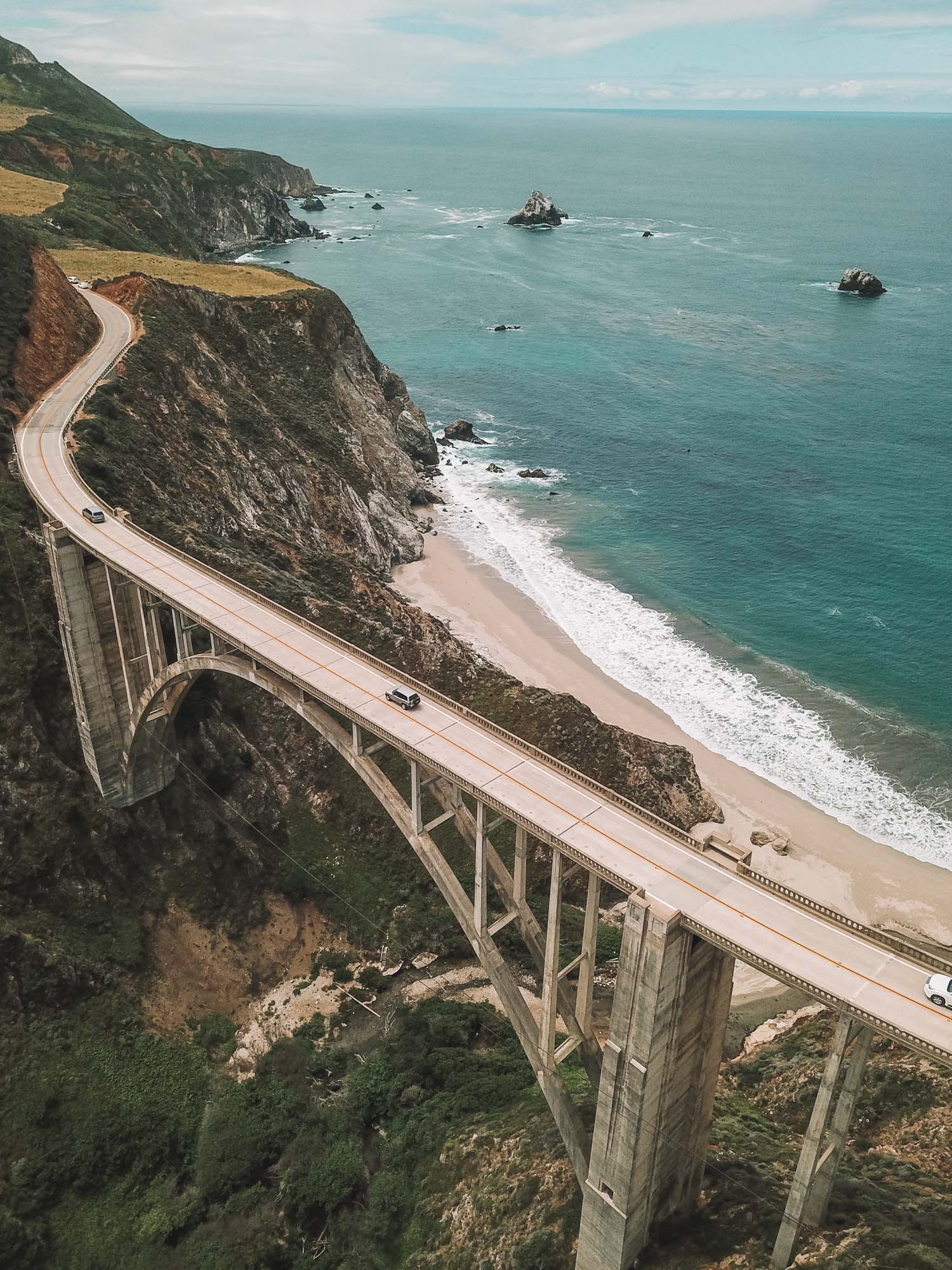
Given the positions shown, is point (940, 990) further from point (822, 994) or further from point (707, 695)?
point (707, 695)

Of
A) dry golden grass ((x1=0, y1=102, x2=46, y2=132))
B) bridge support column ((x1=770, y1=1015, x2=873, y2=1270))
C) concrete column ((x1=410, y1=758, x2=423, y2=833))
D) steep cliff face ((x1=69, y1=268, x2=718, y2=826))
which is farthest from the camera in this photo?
dry golden grass ((x1=0, y1=102, x2=46, y2=132))

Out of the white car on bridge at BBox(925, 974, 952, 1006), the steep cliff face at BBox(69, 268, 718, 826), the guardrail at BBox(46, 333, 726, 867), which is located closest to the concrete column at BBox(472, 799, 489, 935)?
the guardrail at BBox(46, 333, 726, 867)

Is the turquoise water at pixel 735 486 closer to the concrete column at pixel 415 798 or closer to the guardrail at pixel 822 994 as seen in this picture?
the concrete column at pixel 415 798

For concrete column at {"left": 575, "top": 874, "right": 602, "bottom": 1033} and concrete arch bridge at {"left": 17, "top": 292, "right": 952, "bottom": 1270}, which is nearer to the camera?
concrete arch bridge at {"left": 17, "top": 292, "right": 952, "bottom": 1270}

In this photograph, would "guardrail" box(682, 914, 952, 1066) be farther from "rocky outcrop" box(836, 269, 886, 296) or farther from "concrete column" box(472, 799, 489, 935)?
"rocky outcrop" box(836, 269, 886, 296)

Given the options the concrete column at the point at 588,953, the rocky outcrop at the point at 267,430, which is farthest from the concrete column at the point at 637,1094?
the rocky outcrop at the point at 267,430

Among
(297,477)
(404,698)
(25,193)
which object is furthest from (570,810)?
(25,193)
